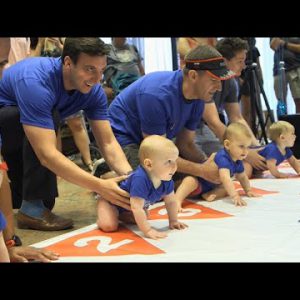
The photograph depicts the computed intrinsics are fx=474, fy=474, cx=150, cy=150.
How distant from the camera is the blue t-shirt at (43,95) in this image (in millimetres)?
1743

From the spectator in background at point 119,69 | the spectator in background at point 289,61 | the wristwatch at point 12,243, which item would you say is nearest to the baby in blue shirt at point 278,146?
the spectator in background at point 119,69

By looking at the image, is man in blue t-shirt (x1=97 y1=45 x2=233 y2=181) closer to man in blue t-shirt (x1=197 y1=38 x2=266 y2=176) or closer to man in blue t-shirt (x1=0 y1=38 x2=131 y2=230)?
man in blue t-shirt (x1=0 y1=38 x2=131 y2=230)

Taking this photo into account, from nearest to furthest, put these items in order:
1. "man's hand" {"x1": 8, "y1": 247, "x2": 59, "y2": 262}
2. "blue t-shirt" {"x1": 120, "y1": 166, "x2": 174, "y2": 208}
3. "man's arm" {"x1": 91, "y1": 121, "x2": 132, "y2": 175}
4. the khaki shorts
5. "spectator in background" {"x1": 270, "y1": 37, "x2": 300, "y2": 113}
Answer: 1. "man's hand" {"x1": 8, "y1": 247, "x2": 59, "y2": 262}
2. "blue t-shirt" {"x1": 120, "y1": 166, "x2": 174, "y2": 208}
3. "man's arm" {"x1": 91, "y1": 121, "x2": 132, "y2": 175}
4. "spectator in background" {"x1": 270, "y1": 37, "x2": 300, "y2": 113}
5. the khaki shorts

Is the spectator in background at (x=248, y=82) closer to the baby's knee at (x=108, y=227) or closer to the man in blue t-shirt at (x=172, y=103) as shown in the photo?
the man in blue t-shirt at (x=172, y=103)

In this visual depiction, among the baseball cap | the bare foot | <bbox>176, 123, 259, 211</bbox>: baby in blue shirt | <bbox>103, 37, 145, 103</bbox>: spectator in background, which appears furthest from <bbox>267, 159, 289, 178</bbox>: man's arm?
<bbox>103, 37, 145, 103</bbox>: spectator in background

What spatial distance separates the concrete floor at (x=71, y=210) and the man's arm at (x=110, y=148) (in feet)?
1.01

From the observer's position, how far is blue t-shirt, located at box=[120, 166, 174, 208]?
166 centimetres

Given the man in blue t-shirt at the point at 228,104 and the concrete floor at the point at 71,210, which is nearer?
the concrete floor at the point at 71,210

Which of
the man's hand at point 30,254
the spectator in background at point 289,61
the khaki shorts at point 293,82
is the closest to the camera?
the man's hand at point 30,254

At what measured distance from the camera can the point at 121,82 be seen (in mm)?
3850

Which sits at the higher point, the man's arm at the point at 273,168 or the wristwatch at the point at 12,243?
the wristwatch at the point at 12,243
